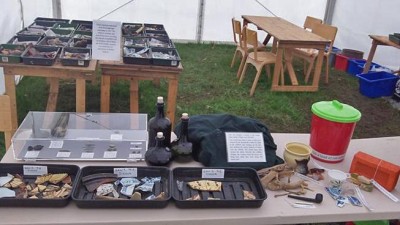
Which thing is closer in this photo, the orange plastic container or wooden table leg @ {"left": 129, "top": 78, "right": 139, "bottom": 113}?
the orange plastic container

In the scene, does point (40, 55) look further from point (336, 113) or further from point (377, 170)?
point (377, 170)

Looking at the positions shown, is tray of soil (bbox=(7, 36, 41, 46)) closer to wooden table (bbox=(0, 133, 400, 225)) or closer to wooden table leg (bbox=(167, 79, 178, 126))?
wooden table leg (bbox=(167, 79, 178, 126))

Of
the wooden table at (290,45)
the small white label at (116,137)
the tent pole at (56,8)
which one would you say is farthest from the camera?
the tent pole at (56,8)

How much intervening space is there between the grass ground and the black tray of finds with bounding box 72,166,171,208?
211 centimetres

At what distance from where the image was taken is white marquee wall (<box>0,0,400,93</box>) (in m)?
5.25

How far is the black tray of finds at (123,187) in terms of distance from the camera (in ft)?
3.83

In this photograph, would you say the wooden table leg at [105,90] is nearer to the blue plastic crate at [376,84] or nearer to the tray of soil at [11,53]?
the tray of soil at [11,53]

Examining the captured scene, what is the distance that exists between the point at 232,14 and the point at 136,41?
3.22 m

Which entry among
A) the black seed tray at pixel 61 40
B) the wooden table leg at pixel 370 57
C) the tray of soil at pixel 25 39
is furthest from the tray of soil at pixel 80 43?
the wooden table leg at pixel 370 57

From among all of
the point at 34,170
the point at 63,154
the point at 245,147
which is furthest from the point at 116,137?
the point at 245,147

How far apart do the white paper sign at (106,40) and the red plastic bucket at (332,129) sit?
145 cm

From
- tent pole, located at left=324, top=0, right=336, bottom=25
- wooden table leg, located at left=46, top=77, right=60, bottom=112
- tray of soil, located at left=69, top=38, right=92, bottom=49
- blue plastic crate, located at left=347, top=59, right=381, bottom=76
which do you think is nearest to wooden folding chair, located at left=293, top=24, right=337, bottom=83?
blue plastic crate, located at left=347, top=59, right=381, bottom=76

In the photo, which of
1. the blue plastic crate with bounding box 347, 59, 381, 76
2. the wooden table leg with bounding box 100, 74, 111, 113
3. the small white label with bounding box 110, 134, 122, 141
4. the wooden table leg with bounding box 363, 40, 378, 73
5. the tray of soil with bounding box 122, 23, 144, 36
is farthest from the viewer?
the blue plastic crate with bounding box 347, 59, 381, 76

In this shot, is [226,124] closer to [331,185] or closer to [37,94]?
[331,185]
